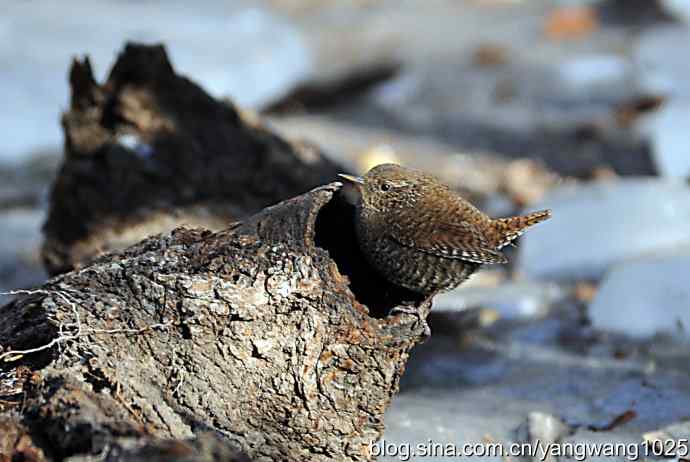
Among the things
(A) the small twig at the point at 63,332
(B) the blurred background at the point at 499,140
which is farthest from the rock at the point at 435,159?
(A) the small twig at the point at 63,332

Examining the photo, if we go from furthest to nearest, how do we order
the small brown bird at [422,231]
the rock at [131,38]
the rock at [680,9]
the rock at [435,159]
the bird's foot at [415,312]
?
the rock at [680,9], the rock at [131,38], the rock at [435,159], the small brown bird at [422,231], the bird's foot at [415,312]

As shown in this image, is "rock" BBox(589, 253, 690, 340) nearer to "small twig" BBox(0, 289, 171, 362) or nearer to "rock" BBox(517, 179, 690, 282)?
"rock" BBox(517, 179, 690, 282)

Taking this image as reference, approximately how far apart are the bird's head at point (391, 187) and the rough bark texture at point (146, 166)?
1135 mm

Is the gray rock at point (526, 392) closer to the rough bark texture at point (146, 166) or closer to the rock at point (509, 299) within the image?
the rock at point (509, 299)

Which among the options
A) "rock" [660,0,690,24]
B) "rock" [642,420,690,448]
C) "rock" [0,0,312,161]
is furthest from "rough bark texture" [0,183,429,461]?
"rock" [660,0,690,24]

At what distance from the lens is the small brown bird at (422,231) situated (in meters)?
3.96

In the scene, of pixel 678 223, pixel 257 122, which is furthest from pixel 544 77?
pixel 257 122

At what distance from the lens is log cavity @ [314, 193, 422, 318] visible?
3.98 m

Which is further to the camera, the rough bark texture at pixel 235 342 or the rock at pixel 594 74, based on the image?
the rock at pixel 594 74

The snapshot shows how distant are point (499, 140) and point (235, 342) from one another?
595 centimetres

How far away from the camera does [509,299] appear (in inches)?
243

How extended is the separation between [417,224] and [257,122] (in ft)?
6.82

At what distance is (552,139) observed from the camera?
888 centimetres

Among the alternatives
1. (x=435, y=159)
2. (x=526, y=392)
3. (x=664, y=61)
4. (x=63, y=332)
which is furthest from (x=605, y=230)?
(x=63, y=332)
